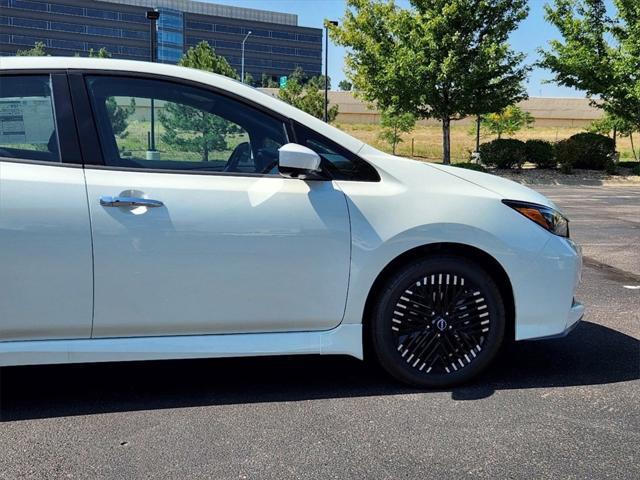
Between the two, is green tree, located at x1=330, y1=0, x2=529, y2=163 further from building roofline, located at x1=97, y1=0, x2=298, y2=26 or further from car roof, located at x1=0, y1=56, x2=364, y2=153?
building roofline, located at x1=97, y1=0, x2=298, y2=26

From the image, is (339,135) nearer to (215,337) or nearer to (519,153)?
(215,337)

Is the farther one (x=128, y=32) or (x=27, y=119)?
(x=128, y=32)

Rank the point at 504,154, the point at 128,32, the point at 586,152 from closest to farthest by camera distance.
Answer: the point at 504,154 → the point at 586,152 → the point at 128,32

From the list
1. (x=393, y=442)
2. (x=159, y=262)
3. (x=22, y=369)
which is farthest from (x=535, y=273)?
(x=22, y=369)

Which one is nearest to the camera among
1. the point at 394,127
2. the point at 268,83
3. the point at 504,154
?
the point at 504,154

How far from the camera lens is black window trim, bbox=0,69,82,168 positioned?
3.20 m

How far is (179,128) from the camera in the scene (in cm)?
348

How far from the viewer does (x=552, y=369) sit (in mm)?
4066

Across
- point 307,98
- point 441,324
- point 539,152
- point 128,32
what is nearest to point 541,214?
point 441,324

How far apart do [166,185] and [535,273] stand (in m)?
2.02

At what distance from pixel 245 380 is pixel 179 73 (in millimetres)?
1772

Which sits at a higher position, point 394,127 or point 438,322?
point 394,127

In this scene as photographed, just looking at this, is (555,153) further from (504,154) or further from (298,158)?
(298,158)

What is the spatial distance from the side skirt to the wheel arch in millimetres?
159
